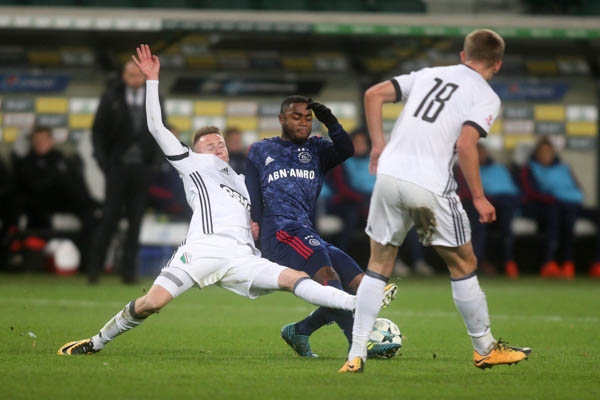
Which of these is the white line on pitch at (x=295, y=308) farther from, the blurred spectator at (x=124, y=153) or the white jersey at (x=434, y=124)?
the white jersey at (x=434, y=124)

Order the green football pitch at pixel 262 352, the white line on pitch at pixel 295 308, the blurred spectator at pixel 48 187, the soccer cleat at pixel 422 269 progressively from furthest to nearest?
1. the soccer cleat at pixel 422 269
2. the blurred spectator at pixel 48 187
3. the white line on pitch at pixel 295 308
4. the green football pitch at pixel 262 352

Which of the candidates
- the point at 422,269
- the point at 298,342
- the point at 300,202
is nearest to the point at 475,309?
the point at 298,342

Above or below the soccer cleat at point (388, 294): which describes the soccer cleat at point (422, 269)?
below

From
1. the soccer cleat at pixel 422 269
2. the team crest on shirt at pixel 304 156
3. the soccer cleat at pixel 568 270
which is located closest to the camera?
the team crest on shirt at pixel 304 156

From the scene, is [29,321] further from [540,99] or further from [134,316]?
[540,99]

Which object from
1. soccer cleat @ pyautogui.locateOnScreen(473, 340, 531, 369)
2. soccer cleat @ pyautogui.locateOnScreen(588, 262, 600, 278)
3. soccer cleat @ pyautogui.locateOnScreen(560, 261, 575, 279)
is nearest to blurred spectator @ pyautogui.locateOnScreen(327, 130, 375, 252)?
soccer cleat @ pyautogui.locateOnScreen(560, 261, 575, 279)

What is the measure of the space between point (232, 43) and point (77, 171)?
9.78 feet

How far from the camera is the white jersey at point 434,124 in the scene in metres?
6.30

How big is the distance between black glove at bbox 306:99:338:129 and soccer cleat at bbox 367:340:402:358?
4.66 feet

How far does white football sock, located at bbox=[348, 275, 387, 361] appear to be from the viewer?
634cm

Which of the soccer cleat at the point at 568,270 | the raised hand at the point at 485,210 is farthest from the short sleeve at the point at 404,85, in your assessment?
the soccer cleat at the point at 568,270

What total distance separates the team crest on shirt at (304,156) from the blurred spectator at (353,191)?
759cm

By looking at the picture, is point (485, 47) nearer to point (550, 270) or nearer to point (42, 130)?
point (42, 130)

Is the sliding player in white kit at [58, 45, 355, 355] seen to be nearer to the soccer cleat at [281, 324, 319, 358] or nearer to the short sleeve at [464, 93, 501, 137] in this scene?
the soccer cleat at [281, 324, 319, 358]
